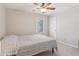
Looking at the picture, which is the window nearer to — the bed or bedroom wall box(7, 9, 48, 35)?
bedroom wall box(7, 9, 48, 35)

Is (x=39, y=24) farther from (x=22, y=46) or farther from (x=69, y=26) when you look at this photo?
(x=22, y=46)

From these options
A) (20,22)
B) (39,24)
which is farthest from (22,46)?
(39,24)

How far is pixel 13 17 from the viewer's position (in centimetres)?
384

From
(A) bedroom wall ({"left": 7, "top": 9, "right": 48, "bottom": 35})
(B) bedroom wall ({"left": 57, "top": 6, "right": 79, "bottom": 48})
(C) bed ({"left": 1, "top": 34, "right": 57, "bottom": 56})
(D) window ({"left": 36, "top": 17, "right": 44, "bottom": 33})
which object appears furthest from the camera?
(D) window ({"left": 36, "top": 17, "right": 44, "bottom": 33})

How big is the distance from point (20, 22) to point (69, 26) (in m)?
2.23

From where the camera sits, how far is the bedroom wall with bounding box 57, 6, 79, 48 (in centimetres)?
411

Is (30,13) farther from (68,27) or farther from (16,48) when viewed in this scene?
(16,48)

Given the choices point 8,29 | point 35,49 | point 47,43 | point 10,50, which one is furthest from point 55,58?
point 8,29

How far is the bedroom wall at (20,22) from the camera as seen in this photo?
12.4 feet

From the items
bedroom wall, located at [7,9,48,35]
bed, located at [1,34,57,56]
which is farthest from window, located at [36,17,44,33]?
→ bed, located at [1,34,57,56]

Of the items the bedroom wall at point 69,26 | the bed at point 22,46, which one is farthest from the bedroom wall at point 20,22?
the bedroom wall at point 69,26

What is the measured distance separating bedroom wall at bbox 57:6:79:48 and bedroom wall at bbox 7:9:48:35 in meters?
1.33

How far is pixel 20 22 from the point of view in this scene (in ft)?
13.4

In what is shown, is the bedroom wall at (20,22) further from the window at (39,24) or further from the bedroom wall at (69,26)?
the bedroom wall at (69,26)
